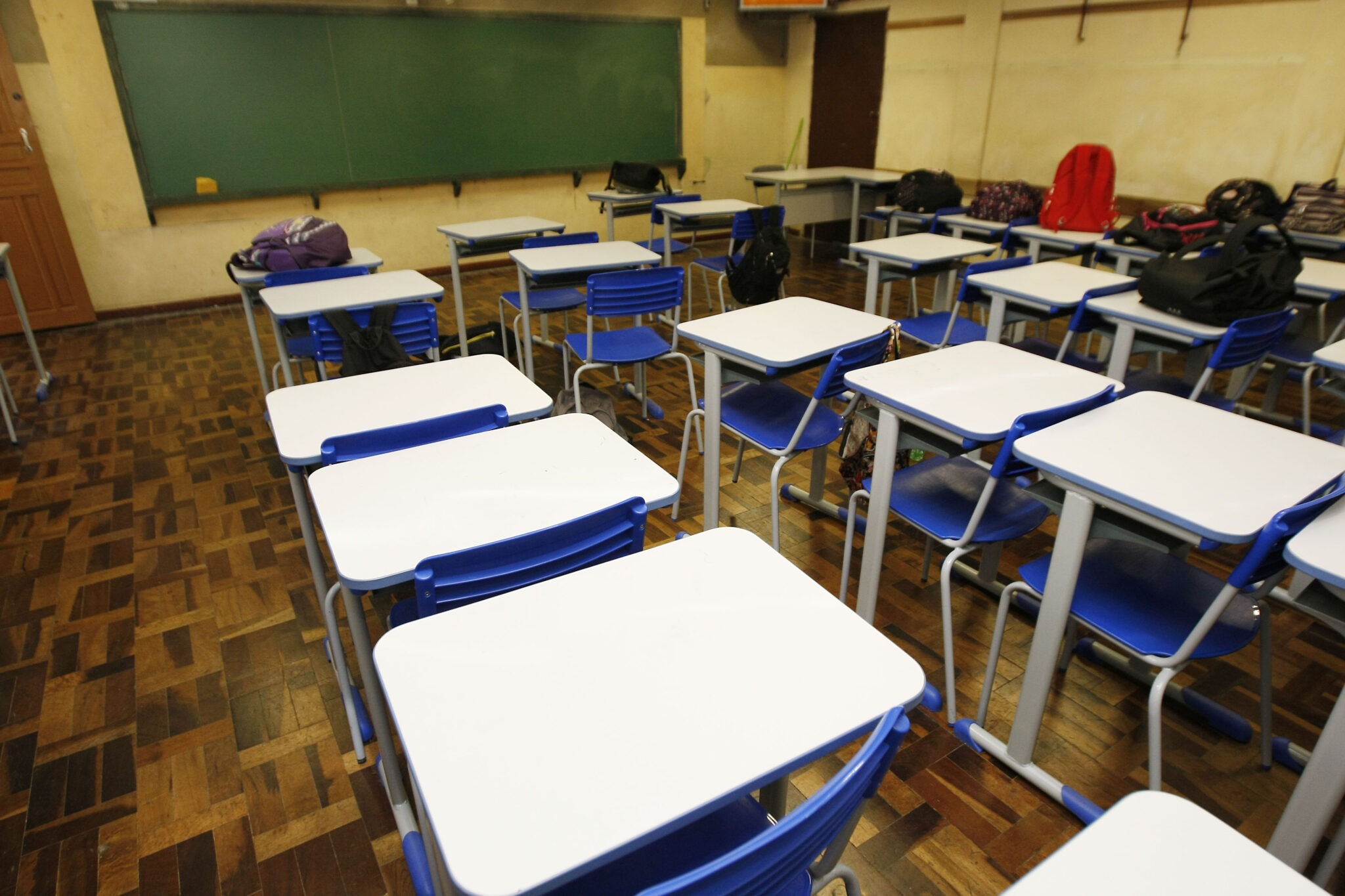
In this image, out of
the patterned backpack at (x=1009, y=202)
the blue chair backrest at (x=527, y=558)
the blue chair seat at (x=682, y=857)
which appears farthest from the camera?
the patterned backpack at (x=1009, y=202)

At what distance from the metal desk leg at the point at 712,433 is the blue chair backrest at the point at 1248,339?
1.72 meters

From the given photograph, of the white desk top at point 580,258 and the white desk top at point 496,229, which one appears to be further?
the white desk top at point 496,229

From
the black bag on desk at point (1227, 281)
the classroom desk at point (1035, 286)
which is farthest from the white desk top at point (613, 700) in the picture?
the black bag on desk at point (1227, 281)

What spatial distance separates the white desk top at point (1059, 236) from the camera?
446 cm

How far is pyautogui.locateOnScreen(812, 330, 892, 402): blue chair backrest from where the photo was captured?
2109mm

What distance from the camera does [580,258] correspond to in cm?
359

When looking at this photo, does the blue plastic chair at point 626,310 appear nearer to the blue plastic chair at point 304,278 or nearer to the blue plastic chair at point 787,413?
the blue plastic chair at point 787,413

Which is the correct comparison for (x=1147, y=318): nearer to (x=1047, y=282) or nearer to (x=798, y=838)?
(x=1047, y=282)

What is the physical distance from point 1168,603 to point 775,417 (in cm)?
127

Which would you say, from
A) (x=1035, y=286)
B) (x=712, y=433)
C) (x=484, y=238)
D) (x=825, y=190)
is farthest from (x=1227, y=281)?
(x=825, y=190)

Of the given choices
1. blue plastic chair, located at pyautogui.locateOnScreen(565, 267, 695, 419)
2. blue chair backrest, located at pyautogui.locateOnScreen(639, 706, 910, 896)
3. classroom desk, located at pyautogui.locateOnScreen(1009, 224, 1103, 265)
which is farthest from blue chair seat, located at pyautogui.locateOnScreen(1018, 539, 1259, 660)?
classroom desk, located at pyautogui.locateOnScreen(1009, 224, 1103, 265)

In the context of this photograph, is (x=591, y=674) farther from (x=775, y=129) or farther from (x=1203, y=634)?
(x=775, y=129)

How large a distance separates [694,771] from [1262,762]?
178 centimetres

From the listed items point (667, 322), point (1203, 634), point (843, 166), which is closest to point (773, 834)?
point (1203, 634)
